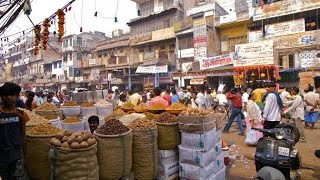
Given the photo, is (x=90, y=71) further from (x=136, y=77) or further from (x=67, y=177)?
(x=67, y=177)

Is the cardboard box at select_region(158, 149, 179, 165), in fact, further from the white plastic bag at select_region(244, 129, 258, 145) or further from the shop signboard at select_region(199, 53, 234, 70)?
the shop signboard at select_region(199, 53, 234, 70)

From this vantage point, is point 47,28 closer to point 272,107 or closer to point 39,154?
point 39,154

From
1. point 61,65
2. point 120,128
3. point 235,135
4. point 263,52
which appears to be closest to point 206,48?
point 263,52

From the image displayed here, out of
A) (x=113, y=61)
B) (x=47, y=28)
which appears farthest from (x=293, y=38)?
(x=113, y=61)

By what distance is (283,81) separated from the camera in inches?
862

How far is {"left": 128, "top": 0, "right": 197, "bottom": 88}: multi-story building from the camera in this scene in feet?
102

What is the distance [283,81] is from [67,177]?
2128 cm

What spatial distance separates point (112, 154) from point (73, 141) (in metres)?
0.58

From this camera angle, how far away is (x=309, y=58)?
20000 millimetres

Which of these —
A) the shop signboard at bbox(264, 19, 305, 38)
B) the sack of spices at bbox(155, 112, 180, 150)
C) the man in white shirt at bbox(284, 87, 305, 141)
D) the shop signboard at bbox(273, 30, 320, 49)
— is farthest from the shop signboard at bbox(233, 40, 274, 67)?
the sack of spices at bbox(155, 112, 180, 150)

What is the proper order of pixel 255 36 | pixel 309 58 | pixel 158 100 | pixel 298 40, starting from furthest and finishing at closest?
1. pixel 255 36
2. pixel 298 40
3. pixel 309 58
4. pixel 158 100

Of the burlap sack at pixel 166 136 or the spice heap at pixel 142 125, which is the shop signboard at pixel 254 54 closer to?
the burlap sack at pixel 166 136

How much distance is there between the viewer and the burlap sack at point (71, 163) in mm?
3428

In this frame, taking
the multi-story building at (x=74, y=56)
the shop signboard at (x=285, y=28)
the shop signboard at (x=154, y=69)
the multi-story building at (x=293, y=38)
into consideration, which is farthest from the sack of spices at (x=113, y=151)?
the multi-story building at (x=74, y=56)
